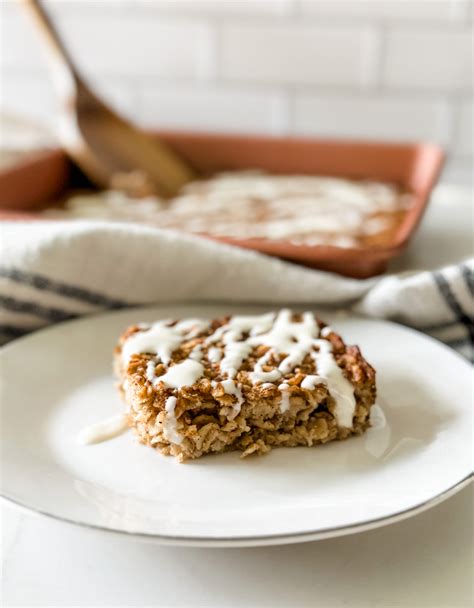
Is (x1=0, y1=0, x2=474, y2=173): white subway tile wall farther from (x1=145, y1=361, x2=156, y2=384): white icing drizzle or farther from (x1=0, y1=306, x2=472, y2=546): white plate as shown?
(x1=145, y1=361, x2=156, y2=384): white icing drizzle

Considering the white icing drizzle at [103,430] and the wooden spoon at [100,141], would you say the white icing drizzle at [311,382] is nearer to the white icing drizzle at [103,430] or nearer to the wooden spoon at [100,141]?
the white icing drizzle at [103,430]

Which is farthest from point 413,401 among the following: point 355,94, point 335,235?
point 355,94

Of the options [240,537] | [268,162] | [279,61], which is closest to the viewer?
[240,537]

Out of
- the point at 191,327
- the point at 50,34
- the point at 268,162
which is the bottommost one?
the point at 268,162

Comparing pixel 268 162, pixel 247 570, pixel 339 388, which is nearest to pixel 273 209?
pixel 268 162

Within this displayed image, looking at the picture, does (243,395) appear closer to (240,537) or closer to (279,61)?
(240,537)

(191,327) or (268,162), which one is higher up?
(191,327)

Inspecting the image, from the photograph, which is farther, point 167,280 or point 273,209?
point 273,209

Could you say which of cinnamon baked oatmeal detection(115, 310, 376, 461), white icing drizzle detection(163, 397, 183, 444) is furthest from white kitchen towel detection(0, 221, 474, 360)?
white icing drizzle detection(163, 397, 183, 444)
